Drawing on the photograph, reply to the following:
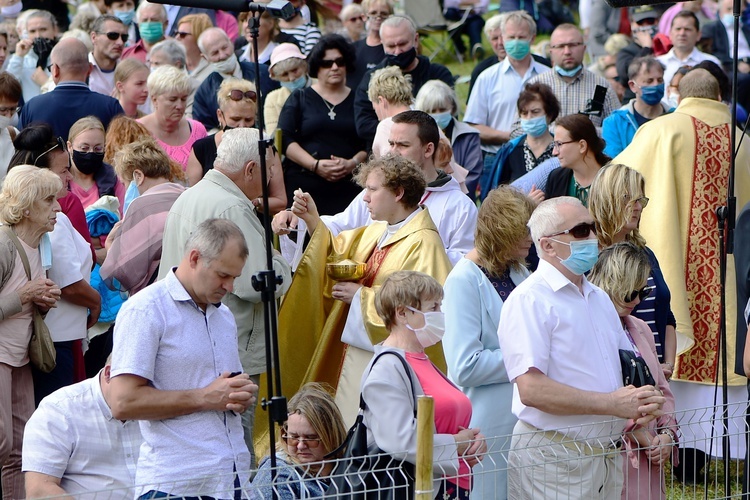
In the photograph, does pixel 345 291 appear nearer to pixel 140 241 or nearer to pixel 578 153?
pixel 140 241

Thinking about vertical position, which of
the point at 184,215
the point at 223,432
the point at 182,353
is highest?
the point at 184,215

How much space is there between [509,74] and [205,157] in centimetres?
349

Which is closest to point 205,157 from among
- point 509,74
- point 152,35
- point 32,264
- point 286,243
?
point 286,243

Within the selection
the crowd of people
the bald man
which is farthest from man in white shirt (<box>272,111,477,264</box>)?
the bald man

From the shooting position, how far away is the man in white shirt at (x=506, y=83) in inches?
398

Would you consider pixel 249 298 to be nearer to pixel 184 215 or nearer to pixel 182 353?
pixel 184 215

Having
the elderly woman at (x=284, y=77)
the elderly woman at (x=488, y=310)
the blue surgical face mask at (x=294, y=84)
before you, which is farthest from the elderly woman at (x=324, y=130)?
the elderly woman at (x=488, y=310)

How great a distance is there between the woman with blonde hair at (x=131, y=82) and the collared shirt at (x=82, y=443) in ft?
15.6

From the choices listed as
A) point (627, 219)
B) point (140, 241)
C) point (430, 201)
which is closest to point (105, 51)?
point (140, 241)

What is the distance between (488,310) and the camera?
16.9 feet

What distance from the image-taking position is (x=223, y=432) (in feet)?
14.3

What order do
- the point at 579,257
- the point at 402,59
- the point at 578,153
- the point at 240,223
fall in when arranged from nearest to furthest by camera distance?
the point at 579,257, the point at 240,223, the point at 578,153, the point at 402,59

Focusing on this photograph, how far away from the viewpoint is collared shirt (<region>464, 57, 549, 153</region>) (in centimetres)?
1010

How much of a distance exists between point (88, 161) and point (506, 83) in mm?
4159
